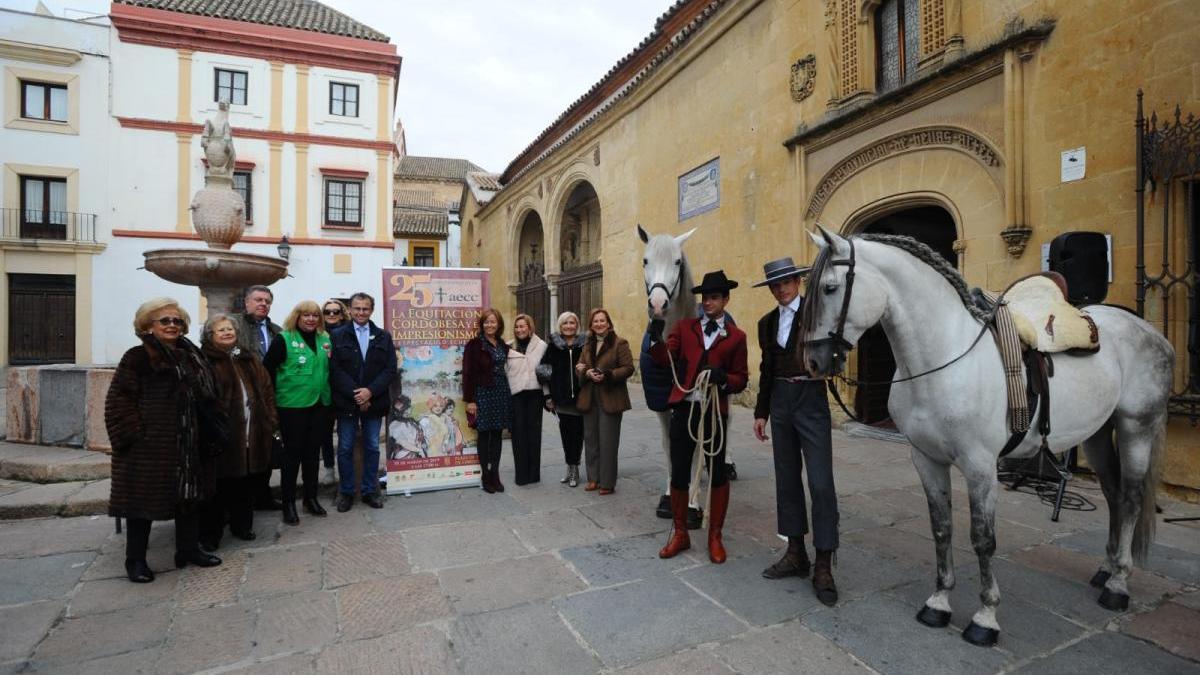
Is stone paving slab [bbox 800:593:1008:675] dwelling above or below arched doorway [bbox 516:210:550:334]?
below

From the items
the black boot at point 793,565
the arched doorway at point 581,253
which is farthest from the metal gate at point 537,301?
the black boot at point 793,565

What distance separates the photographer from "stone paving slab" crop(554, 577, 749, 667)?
2.65m

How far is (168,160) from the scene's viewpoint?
19406 millimetres

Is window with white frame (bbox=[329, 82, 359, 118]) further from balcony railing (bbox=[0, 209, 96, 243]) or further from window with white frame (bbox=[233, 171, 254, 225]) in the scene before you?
balcony railing (bbox=[0, 209, 96, 243])

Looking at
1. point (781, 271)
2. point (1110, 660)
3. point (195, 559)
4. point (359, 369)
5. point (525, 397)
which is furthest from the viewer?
point (525, 397)

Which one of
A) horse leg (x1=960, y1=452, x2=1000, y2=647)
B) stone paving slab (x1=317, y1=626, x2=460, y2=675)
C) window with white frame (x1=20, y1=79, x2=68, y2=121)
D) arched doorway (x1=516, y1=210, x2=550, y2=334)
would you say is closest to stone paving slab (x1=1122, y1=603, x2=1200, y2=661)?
horse leg (x1=960, y1=452, x2=1000, y2=647)

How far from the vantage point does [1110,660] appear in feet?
8.30

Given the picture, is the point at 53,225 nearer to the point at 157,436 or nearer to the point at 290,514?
the point at 290,514

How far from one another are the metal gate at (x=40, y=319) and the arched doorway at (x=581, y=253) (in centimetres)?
1571

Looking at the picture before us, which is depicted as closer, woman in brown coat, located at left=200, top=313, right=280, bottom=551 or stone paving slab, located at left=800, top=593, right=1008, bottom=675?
stone paving slab, located at left=800, top=593, right=1008, bottom=675

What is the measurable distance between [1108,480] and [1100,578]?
59 centimetres

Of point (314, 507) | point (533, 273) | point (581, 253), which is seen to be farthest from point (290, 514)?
point (533, 273)

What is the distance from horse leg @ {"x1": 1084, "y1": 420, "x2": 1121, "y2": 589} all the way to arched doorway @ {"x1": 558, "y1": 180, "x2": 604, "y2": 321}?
12199mm

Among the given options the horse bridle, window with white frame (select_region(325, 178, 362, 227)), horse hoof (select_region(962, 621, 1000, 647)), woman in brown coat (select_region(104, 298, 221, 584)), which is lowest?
horse hoof (select_region(962, 621, 1000, 647))
